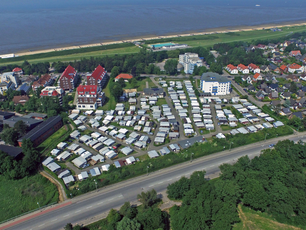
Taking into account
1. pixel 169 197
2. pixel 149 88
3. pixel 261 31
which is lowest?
pixel 169 197

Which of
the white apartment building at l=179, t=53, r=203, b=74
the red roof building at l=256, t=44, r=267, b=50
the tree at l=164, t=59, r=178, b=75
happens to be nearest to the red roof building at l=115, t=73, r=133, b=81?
the tree at l=164, t=59, r=178, b=75

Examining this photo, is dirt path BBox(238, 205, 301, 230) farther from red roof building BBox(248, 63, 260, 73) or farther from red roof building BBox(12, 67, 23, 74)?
red roof building BBox(12, 67, 23, 74)

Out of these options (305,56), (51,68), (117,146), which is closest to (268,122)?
(117,146)

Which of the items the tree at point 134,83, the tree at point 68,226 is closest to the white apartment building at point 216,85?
the tree at point 134,83

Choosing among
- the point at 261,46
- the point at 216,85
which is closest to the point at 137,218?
the point at 216,85

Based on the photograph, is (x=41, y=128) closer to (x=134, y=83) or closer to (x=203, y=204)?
(x=134, y=83)

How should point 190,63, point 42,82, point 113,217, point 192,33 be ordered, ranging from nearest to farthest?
point 113,217 → point 42,82 → point 190,63 → point 192,33

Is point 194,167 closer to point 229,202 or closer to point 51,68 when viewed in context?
point 229,202

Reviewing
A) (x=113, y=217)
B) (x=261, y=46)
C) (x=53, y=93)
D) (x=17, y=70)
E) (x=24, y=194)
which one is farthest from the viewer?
(x=261, y=46)
